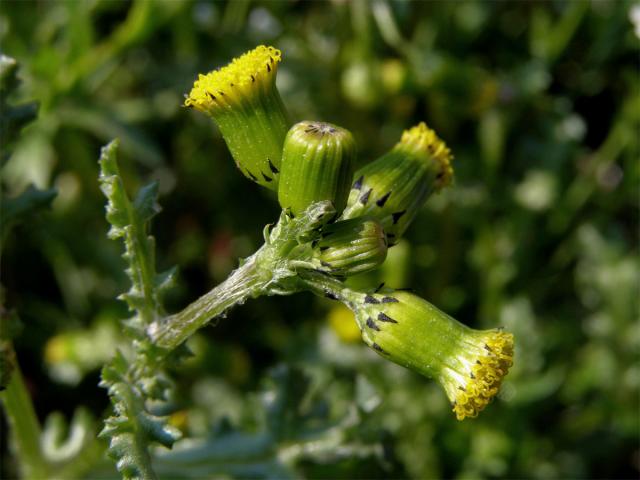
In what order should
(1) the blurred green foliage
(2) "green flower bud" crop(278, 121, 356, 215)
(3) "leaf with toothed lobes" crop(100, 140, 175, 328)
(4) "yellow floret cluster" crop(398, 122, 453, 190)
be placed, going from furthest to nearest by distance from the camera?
(1) the blurred green foliage → (4) "yellow floret cluster" crop(398, 122, 453, 190) → (3) "leaf with toothed lobes" crop(100, 140, 175, 328) → (2) "green flower bud" crop(278, 121, 356, 215)

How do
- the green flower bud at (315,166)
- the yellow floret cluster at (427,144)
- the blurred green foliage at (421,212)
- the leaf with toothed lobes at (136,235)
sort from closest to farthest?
the green flower bud at (315,166)
the leaf with toothed lobes at (136,235)
the yellow floret cluster at (427,144)
the blurred green foliage at (421,212)

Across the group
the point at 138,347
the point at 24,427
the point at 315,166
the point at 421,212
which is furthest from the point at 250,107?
the point at 421,212

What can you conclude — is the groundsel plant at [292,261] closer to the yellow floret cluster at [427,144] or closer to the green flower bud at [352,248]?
the green flower bud at [352,248]

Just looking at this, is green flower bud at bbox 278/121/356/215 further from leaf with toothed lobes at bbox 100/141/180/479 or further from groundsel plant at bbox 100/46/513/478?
leaf with toothed lobes at bbox 100/141/180/479

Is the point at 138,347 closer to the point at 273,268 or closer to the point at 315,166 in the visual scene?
the point at 273,268

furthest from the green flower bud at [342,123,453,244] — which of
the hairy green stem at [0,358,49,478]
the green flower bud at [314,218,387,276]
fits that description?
the hairy green stem at [0,358,49,478]

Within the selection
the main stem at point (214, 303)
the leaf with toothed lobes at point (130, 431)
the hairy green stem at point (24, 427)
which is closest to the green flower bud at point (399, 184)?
the main stem at point (214, 303)
